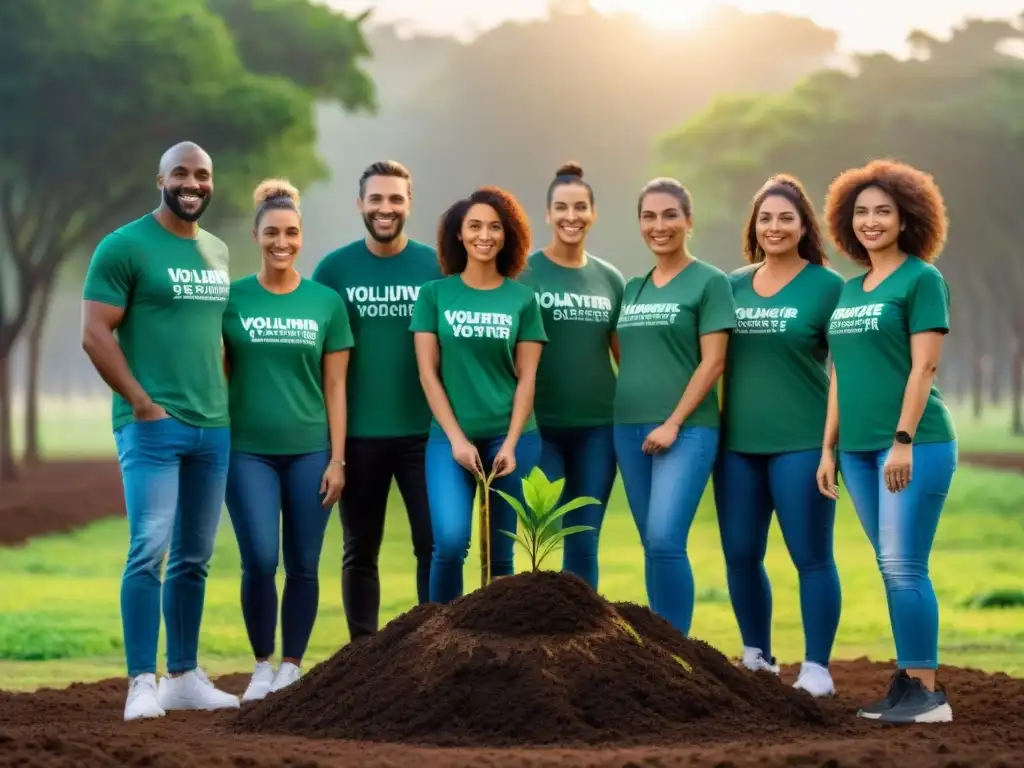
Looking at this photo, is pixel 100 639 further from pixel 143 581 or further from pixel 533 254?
pixel 533 254

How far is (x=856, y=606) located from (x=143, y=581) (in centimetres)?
796

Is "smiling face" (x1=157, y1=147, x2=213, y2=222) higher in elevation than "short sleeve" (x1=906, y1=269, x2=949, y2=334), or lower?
higher

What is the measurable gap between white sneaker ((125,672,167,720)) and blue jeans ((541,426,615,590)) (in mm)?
2166

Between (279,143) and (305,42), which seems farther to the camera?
(305,42)

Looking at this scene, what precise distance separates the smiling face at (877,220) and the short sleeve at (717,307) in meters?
0.78

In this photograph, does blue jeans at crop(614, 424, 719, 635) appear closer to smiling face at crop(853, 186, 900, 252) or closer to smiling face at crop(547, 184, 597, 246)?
smiling face at crop(547, 184, 597, 246)

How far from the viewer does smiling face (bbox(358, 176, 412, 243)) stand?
8141mm

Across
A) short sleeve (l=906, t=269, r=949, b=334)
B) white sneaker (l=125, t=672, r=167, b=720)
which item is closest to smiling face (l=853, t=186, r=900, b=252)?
short sleeve (l=906, t=269, r=949, b=334)

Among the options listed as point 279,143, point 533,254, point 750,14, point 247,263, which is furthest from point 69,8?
point 750,14

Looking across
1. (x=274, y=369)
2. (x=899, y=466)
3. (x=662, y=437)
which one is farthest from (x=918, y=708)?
(x=274, y=369)

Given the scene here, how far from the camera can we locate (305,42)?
2862 cm

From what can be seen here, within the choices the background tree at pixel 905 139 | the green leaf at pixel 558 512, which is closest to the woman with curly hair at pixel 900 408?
the green leaf at pixel 558 512

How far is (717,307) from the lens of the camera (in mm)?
7875

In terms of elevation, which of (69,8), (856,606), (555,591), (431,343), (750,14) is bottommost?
(856,606)
